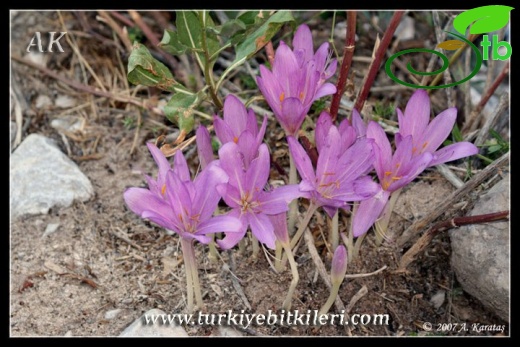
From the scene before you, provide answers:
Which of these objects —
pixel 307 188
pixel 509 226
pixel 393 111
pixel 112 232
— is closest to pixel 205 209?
pixel 307 188

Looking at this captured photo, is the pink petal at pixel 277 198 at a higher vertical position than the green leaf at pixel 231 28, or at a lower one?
lower

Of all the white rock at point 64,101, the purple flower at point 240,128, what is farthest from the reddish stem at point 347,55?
the white rock at point 64,101

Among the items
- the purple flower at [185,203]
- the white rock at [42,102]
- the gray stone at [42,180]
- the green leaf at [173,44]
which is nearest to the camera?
the purple flower at [185,203]

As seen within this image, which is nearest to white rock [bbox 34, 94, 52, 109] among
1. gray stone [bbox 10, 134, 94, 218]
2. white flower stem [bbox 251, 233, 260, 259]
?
gray stone [bbox 10, 134, 94, 218]

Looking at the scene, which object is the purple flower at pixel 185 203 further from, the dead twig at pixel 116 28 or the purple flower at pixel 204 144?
the dead twig at pixel 116 28

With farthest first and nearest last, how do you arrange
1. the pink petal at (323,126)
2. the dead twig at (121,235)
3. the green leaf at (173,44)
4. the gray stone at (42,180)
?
1. the gray stone at (42,180)
2. the dead twig at (121,235)
3. the green leaf at (173,44)
4. the pink petal at (323,126)

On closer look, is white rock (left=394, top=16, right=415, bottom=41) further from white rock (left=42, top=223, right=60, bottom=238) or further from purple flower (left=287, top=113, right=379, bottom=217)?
white rock (left=42, top=223, right=60, bottom=238)
